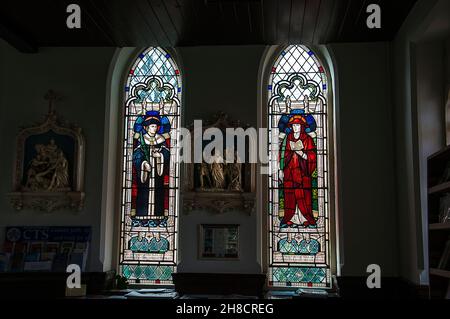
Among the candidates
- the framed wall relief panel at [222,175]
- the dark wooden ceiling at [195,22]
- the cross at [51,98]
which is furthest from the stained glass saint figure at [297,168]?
the cross at [51,98]

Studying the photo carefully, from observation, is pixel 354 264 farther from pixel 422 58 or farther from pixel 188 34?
pixel 188 34

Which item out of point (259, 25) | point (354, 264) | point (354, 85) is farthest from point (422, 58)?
point (354, 264)

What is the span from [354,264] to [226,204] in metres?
1.67

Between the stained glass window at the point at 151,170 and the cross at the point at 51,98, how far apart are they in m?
0.90

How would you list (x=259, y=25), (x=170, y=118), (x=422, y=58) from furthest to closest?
(x=170, y=118)
(x=259, y=25)
(x=422, y=58)

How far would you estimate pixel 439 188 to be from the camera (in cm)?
396

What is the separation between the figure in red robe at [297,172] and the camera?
650 centimetres

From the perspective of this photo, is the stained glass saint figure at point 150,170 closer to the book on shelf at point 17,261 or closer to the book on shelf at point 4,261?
the book on shelf at point 17,261

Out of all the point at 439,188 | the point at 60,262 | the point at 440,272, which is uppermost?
the point at 439,188

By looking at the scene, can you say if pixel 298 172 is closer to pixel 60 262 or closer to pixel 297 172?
pixel 297 172

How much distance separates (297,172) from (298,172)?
0.04ft

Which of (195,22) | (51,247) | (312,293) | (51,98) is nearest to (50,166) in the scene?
(51,98)

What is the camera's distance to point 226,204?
251 inches

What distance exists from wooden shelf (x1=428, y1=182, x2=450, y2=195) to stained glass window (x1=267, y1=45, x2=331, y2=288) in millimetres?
2391
